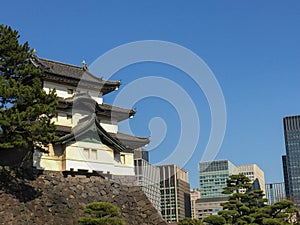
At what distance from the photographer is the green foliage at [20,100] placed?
23422 mm

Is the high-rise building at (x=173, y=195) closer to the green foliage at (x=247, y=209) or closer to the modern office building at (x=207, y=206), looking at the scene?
the modern office building at (x=207, y=206)

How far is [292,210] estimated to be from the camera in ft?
114

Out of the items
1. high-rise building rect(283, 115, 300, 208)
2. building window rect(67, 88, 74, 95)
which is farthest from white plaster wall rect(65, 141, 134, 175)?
high-rise building rect(283, 115, 300, 208)

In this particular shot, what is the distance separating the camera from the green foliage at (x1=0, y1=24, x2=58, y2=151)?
23422mm

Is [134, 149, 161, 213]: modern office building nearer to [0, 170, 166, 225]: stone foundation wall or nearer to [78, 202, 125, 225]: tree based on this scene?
[0, 170, 166, 225]: stone foundation wall

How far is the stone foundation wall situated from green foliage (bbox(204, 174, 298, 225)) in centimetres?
533

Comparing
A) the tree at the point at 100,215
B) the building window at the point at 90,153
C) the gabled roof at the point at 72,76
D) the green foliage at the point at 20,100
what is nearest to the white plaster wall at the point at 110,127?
the gabled roof at the point at 72,76

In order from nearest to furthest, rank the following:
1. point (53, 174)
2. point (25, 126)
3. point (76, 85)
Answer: point (25, 126)
point (53, 174)
point (76, 85)

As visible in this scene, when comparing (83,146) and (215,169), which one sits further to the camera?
(215,169)

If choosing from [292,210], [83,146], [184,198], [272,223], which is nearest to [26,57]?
[83,146]

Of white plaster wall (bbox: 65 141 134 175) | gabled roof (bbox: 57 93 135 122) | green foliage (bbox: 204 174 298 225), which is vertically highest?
gabled roof (bbox: 57 93 135 122)

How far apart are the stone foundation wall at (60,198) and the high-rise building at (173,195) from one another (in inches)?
2930

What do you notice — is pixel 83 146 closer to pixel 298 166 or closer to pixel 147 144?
pixel 147 144

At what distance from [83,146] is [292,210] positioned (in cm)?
1624
